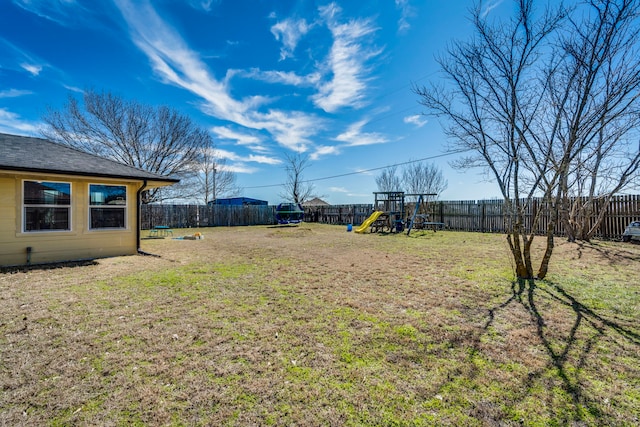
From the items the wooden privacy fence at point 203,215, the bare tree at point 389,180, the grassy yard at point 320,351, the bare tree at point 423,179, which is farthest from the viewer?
the bare tree at point 389,180

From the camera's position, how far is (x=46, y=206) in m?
6.62

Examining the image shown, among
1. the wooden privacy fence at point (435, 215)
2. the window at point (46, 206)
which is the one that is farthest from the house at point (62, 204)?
the wooden privacy fence at point (435, 215)

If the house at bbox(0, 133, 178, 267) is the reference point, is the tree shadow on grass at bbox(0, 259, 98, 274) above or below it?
below

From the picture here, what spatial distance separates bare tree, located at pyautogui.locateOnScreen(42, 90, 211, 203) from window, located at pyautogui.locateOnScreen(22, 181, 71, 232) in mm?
14069

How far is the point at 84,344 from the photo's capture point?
2.66 meters

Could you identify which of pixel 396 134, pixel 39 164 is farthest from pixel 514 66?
pixel 396 134

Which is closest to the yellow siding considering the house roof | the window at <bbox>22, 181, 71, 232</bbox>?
the window at <bbox>22, 181, 71, 232</bbox>

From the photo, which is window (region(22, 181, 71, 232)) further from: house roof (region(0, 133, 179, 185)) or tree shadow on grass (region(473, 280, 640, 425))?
tree shadow on grass (region(473, 280, 640, 425))

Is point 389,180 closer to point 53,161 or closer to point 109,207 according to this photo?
point 109,207

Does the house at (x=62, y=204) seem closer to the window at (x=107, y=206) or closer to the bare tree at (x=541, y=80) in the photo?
the window at (x=107, y=206)

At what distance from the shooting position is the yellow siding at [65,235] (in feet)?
20.2

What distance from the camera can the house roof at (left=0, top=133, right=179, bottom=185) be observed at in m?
6.14

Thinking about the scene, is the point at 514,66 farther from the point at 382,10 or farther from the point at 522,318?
the point at 382,10

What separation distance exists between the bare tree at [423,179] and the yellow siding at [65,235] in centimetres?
2596
